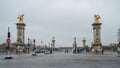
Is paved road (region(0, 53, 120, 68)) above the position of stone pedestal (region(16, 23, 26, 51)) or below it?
below

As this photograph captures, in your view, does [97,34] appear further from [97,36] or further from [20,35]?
[20,35]

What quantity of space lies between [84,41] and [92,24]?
55.1 m

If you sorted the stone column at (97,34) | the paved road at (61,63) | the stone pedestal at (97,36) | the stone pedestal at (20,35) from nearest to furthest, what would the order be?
the paved road at (61,63) < the stone pedestal at (97,36) < the stone column at (97,34) < the stone pedestal at (20,35)

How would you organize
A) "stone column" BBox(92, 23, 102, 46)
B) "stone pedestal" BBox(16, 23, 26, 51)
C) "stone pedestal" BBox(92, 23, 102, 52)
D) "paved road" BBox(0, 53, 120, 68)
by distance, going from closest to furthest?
"paved road" BBox(0, 53, 120, 68) → "stone pedestal" BBox(92, 23, 102, 52) → "stone column" BBox(92, 23, 102, 46) → "stone pedestal" BBox(16, 23, 26, 51)

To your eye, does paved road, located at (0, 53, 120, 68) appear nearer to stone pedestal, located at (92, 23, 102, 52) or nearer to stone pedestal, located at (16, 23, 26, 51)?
stone pedestal, located at (92, 23, 102, 52)

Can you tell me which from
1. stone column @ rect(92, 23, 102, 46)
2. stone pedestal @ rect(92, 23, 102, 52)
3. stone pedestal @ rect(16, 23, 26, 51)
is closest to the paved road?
stone pedestal @ rect(92, 23, 102, 52)

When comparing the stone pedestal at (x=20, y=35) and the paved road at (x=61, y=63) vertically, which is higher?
the stone pedestal at (x=20, y=35)

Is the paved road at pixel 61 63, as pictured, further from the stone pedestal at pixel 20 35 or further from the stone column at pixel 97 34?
the stone pedestal at pixel 20 35

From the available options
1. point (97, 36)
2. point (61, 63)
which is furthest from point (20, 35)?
point (61, 63)

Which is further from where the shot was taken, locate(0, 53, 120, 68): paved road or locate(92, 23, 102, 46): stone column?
locate(92, 23, 102, 46): stone column

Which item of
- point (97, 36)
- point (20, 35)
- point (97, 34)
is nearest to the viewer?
point (97, 34)

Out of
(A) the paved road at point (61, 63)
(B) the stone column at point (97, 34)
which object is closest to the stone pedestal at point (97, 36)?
(B) the stone column at point (97, 34)

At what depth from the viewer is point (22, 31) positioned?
11169 cm

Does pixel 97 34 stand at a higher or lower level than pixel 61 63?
higher
